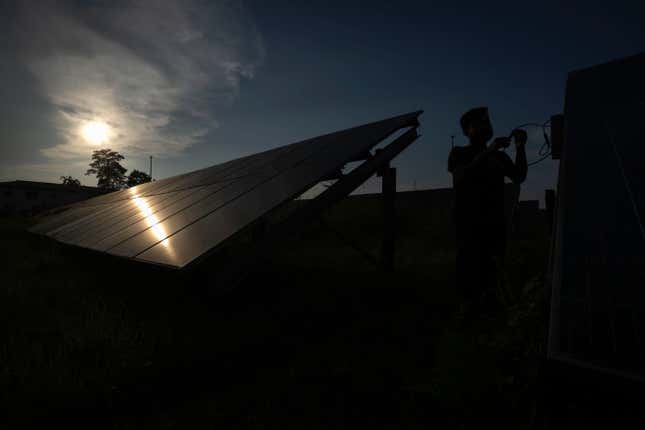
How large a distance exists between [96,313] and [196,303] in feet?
3.37

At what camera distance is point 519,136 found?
3098 mm

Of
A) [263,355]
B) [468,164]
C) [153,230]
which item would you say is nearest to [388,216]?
[468,164]

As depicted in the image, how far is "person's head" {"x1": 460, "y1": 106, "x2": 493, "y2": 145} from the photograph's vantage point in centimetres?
325

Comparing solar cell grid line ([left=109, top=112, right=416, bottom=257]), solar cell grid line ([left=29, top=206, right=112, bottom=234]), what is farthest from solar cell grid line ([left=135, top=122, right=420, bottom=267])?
solar cell grid line ([left=29, top=206, right=112, bottom=234])

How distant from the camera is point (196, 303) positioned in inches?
141

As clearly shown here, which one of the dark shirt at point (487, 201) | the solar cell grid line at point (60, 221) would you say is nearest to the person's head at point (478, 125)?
the dark shirt at point (487, 201)

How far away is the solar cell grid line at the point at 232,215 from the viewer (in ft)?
8.38

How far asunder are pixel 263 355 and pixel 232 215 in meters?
1.49

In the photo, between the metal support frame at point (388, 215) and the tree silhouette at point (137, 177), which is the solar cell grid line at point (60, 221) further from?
the tree silhouette at point (137, 177)

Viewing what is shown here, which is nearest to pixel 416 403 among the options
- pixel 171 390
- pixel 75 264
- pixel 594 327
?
pixel 594 327

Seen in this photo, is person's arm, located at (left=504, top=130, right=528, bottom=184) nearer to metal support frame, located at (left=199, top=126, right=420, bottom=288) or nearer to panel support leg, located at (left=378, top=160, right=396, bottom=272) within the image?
metal support frame, located at (left=199, top=126, right=420, bottom=288)

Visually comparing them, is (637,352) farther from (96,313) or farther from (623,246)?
(96,313)

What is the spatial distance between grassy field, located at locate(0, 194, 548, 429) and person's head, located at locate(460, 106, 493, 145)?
1.58 m

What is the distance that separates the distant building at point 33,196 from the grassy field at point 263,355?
57.5 meters
